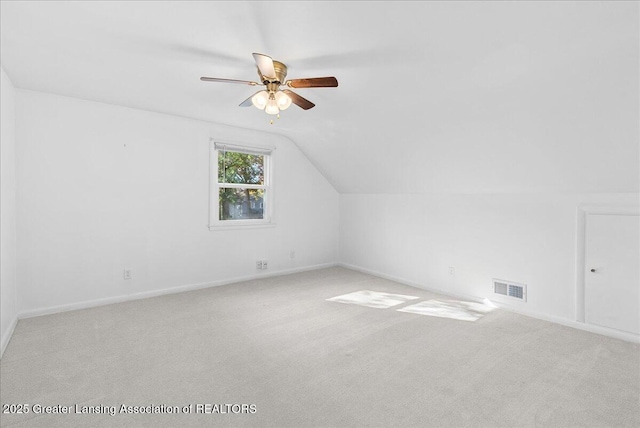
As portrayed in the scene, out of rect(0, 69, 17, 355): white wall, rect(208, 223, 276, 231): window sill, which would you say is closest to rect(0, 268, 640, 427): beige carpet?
rect(0, 69, 17, 355): white wall

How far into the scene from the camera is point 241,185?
4.56m

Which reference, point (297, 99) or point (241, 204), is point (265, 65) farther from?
point (241, 204)

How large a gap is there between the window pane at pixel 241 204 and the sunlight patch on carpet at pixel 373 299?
1891 millimetres

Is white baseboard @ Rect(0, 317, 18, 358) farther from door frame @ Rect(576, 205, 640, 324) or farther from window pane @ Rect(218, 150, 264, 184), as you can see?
door frame @ Rect(576, 205, 640, 324)

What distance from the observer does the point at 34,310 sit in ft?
10.3

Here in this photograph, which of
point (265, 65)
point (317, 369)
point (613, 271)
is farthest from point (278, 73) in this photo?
point (613, 271)

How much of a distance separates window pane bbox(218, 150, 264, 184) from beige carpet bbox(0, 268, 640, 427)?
1991 mm

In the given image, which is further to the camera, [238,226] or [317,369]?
[238,226]

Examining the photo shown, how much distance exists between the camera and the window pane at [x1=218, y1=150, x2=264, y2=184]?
4418 millimetres

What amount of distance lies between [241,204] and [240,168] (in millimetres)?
547

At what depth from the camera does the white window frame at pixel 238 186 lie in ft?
14.0

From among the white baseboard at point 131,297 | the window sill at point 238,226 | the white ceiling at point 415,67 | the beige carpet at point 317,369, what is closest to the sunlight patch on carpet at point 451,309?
the beige carpet at point 317,369

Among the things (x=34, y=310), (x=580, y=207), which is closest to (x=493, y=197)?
(x=580, y=207)

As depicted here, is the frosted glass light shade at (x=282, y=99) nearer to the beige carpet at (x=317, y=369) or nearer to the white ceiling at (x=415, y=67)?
the white ceiling at (x=415, y=67)
